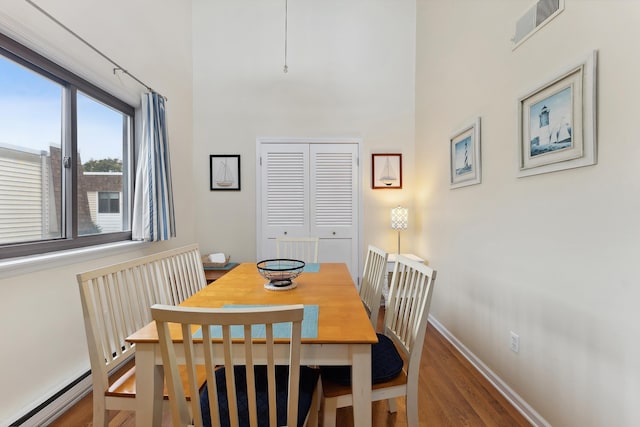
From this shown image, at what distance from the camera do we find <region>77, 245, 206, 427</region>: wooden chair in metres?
1.13

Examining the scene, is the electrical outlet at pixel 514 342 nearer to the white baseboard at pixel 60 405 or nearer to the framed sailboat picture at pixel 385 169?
the framed sailboat picture at pixel 385 169

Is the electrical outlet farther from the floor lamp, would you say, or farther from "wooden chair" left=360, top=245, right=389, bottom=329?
the floor lamp

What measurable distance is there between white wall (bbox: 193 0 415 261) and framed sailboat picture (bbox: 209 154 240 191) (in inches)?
2.8

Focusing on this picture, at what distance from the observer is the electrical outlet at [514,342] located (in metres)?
1.71

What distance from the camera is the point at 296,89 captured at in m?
3.44

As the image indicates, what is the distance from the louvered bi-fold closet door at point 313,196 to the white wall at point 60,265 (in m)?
1.26

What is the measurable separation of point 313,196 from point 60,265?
235cm

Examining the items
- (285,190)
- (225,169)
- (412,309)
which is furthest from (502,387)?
(225,169)

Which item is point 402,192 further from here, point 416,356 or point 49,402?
point 49,402

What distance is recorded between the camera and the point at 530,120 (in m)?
1.62

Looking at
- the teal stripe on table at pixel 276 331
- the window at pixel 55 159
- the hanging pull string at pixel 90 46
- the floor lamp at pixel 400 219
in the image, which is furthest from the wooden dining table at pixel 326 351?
the floor lamp at pixel 400 219

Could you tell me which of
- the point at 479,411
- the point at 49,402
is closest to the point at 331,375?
the point at 479,411

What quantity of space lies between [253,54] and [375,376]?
357 cm

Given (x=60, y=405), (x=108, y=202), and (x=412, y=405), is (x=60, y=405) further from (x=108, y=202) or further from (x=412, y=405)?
(x=412, y=405)
